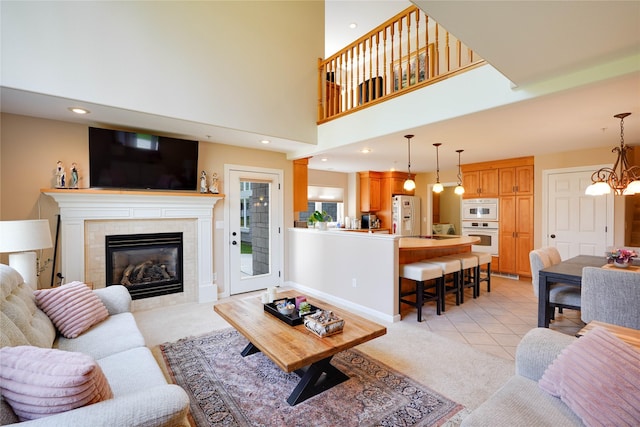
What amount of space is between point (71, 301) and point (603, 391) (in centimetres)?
327

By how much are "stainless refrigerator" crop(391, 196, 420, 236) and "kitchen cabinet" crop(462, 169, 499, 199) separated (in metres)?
1.33

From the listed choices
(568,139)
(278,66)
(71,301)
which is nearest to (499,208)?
(568,139)

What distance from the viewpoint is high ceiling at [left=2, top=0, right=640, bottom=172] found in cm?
167

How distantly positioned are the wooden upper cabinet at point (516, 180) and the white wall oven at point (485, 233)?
0.71m

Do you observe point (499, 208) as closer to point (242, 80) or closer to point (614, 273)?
point (614, 273)

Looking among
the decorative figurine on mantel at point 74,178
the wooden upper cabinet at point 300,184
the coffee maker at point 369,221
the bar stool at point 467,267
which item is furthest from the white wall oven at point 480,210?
the decorative figurine on mantel at point 74,178

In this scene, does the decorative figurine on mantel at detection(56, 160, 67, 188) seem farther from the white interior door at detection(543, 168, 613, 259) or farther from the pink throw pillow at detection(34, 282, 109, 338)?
the white interior door at detection(543, 168, 613, 259)

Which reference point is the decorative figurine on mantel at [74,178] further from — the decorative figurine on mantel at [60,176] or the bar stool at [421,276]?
the bar stool at [421,276]

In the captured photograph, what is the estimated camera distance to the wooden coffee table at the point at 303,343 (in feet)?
6.15

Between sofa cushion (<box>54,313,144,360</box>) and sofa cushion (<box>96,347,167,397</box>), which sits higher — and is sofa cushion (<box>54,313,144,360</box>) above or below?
above

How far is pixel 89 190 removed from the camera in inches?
137

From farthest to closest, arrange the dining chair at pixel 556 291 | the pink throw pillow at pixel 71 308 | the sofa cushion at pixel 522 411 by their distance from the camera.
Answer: the dining chair at pixel 556 291
the pink throw pillow at pixel 71 308
the sofa cushion at pixel 522 411

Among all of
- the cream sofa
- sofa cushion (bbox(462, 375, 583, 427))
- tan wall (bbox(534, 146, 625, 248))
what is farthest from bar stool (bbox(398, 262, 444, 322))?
tan wall (bbox(534, 146, 625, 248))

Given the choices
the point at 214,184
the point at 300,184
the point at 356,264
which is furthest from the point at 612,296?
the point at 214,184
